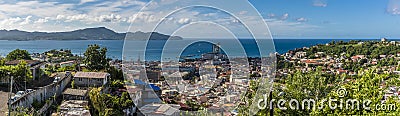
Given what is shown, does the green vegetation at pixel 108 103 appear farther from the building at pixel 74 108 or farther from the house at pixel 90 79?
the house at pixel 90 79

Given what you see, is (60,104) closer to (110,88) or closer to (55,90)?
(55,90)

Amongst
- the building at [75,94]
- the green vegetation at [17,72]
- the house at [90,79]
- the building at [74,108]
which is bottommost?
the building at [74,108]

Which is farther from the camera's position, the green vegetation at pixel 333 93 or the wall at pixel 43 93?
the wall at pixel 43 93

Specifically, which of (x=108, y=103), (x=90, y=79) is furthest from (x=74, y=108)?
(x=90, y=79)

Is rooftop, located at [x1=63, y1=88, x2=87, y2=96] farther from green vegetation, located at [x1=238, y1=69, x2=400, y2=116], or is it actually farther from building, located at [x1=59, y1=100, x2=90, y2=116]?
green vegetation, located at [x1=238, y1=69, x2=400, y2=116]

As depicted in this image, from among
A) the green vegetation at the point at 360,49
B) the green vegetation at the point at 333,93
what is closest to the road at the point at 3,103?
the green vegetation at the point at 333,93
